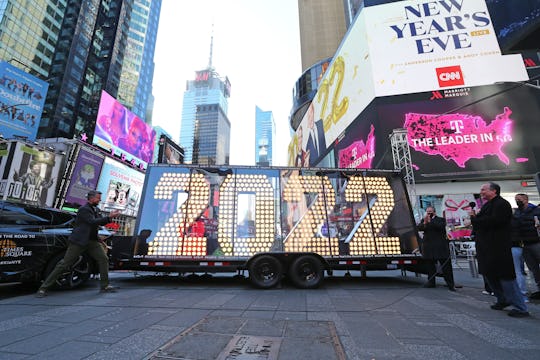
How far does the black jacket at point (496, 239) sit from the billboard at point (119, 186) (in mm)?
28733

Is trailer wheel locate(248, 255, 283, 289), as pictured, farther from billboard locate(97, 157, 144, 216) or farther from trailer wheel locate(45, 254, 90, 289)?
billboard locate(97, 157, 144, 216)

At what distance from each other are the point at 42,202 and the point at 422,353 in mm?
26375

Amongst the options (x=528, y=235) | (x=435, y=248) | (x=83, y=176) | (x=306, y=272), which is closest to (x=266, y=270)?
(x=306, y=272)

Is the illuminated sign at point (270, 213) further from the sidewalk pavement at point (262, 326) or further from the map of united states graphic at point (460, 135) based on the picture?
the map of united states graphic at point (460, 135)

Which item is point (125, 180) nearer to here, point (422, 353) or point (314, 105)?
point (314, 105)

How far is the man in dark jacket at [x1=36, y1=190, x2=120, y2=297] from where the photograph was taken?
504 cm

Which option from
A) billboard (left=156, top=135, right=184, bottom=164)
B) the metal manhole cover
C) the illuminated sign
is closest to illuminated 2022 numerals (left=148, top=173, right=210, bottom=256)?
the illuminated sign

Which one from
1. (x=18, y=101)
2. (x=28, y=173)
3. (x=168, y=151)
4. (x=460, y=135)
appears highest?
(x=168, y=151)

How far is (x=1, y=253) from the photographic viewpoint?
187 inches

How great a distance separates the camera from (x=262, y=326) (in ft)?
11.0

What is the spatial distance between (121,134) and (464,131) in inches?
1330

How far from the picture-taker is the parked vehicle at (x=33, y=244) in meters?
4.92

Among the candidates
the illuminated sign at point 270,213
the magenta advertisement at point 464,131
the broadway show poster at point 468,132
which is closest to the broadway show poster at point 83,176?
the illuminated sign at point 270,213

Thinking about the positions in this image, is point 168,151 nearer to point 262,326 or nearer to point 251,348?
point 262,326
